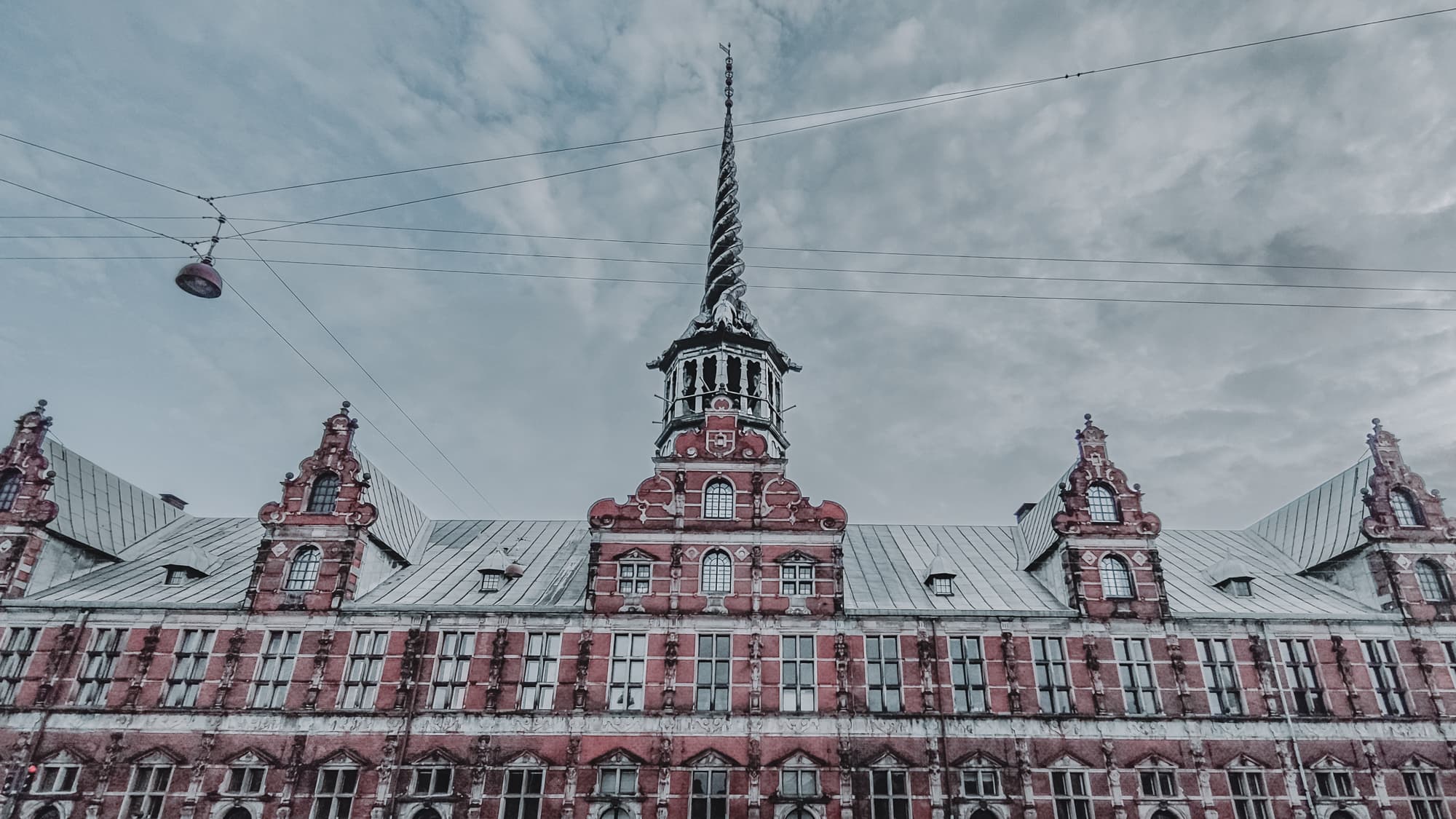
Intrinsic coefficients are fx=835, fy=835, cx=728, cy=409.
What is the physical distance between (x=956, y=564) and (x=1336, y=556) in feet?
57.7

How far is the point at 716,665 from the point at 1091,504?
18761 mm

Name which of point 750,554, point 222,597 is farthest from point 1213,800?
point 222,597

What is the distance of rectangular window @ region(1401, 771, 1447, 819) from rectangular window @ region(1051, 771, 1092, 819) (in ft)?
41.4

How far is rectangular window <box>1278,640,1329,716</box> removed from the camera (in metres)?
34.3

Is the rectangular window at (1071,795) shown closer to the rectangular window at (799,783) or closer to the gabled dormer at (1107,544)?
the gabled dormer at (1107,544)

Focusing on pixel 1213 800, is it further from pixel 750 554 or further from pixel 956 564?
pixel 750 554

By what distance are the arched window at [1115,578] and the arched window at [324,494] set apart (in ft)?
113

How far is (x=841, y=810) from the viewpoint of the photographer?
104 ft

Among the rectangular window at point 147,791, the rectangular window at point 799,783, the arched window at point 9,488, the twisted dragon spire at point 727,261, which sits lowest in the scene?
the rectangular window at point 147,791

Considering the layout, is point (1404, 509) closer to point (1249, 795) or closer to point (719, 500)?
point (1249, 795)

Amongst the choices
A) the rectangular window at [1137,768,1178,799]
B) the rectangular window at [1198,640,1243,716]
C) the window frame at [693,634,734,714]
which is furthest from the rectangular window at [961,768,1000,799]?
the rectangular window at [1198,640,1243,716]

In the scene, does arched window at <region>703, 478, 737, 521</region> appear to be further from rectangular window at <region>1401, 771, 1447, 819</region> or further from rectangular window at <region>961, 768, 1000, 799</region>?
rectangular window at <region>1401, 771, 1447, 819</region>

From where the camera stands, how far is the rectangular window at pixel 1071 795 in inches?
1260

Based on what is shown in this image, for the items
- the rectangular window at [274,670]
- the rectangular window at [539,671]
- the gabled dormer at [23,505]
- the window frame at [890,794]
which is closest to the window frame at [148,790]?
the rectangular window at [274,670]
